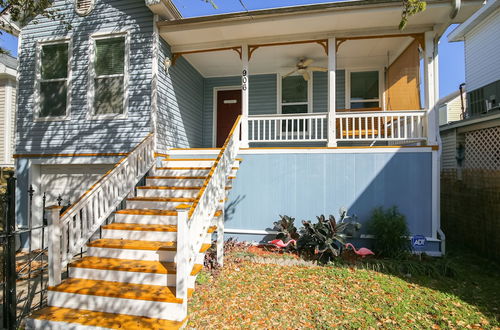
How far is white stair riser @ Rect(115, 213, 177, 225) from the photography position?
14.4 feet

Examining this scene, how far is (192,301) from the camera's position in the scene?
144 inches

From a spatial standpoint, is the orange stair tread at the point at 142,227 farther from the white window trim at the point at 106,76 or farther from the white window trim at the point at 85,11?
the white window trim at the point at 85,11

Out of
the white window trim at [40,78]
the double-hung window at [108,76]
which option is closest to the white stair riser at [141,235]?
the double-hung window at [108,76]

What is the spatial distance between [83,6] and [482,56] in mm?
13773

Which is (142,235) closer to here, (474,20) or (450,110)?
(474,20)

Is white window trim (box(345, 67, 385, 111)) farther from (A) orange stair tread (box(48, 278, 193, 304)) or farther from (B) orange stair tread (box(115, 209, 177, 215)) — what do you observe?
(A) orange stair tread (box(48, 278, 193, 304))

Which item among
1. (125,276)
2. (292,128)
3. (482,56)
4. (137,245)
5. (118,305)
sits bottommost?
(118,305)

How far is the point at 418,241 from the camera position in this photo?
516 centimetres

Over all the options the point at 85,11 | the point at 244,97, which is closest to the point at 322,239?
the point at 244,97

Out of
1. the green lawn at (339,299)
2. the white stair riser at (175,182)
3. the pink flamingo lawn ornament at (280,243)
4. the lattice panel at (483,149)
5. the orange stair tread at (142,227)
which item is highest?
the lattice panel at (483,149)

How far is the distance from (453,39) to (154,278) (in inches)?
587

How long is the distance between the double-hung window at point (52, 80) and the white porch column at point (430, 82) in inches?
323

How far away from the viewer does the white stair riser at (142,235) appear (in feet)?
13.4

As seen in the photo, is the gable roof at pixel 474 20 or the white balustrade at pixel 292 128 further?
the gable roof at pixel 474 20
